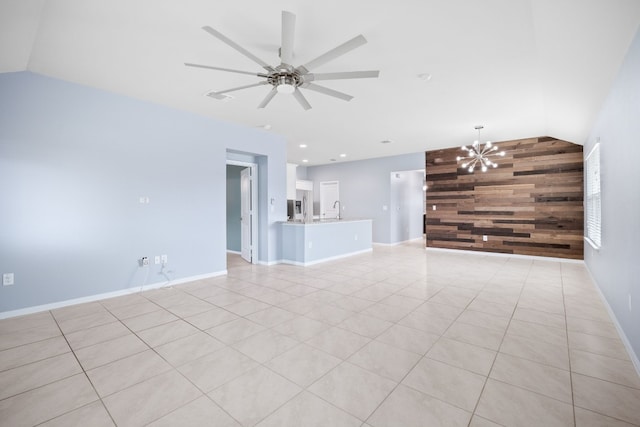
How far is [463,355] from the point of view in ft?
7.61

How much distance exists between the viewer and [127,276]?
4.00 meters

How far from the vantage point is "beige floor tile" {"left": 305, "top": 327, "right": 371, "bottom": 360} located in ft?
7.84

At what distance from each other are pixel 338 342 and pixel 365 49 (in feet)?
9.27

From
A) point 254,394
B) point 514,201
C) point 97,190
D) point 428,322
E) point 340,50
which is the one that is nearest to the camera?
point 254,394

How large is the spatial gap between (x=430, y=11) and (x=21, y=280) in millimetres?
4987

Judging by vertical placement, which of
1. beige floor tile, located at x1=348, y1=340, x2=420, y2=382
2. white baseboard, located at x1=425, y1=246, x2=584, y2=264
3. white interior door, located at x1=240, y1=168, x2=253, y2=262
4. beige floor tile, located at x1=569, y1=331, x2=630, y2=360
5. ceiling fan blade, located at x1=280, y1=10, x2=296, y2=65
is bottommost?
beige floor tile, located at x1=569, y1=331, x2=630, y2=360

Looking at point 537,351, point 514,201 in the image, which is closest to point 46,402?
point 537,351

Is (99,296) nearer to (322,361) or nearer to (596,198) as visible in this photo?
(322,361)

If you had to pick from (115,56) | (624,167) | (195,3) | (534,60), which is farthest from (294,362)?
(534,60)

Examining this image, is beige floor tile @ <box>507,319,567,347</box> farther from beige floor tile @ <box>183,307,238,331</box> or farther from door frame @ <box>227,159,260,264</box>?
door frame @ <box>227,159,260,264</box>

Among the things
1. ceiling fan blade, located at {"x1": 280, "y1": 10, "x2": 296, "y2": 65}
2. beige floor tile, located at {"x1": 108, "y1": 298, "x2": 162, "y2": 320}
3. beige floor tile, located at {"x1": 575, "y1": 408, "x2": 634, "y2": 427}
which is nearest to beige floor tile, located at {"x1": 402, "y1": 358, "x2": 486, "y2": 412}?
beige floor tile, located at {"x1": 575, "y1": 408, "x2": 634, "y2": 427}

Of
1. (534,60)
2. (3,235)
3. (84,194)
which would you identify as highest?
(534,60)

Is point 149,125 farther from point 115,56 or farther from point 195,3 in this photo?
point 195,3

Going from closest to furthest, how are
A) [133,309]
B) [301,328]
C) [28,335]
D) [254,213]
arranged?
[28,335]
[301,328]
[133,309]
[254,213]
